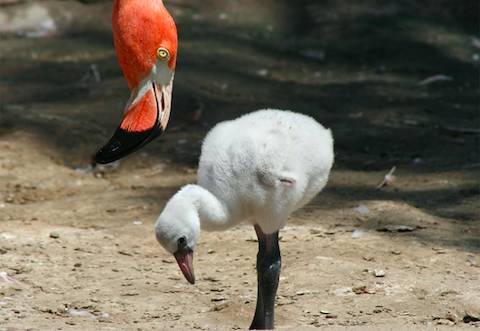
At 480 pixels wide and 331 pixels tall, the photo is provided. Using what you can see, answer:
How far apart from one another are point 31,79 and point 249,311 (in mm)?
4339

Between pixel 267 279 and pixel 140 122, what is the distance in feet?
2.77

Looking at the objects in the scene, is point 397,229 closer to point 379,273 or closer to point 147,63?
point 379,273

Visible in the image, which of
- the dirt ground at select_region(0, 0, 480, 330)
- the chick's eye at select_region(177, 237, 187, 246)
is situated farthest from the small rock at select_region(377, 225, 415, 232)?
the chick's eye at select_region(177, 237, 187, 246)

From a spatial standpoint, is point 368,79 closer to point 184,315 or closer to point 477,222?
point 477,222

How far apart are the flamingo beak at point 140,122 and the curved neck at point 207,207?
567 millimetres

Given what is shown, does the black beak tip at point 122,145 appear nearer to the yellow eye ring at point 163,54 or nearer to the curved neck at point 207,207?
the yellow eye ring at point 163,54

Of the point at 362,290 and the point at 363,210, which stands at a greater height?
the point at 362,290

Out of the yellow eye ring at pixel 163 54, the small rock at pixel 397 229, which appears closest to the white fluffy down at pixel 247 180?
the yellow eye ring at pixel 163 54

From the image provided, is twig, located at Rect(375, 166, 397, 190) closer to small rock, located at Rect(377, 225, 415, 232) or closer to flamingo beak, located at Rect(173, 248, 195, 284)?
small rock, located at Rect(377, 225, 415, 232)

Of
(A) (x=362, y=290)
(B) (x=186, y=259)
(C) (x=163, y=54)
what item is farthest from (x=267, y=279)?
(C) (x=163, y=54)

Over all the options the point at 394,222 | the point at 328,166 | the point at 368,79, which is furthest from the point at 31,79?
the point at 328,166

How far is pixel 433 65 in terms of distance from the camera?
859cm

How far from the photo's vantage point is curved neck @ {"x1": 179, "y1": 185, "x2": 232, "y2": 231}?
3.52 metres

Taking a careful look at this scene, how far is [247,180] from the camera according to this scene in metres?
3.55
